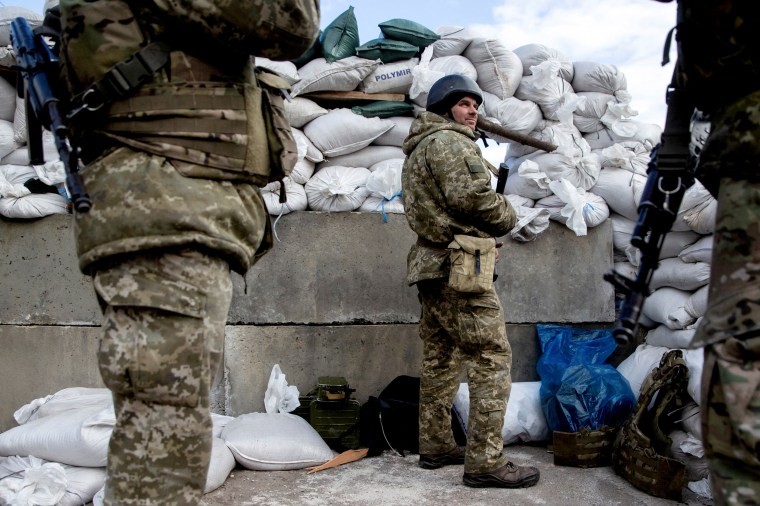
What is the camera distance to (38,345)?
3.68 m

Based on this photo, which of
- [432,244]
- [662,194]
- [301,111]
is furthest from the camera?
[301,111]

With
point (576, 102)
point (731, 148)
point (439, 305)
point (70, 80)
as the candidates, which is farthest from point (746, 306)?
point (576, 102)

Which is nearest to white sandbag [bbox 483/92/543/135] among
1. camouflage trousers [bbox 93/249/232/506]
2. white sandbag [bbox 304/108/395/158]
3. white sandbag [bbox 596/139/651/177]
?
white sandbag [bbox 596/139/651/177]

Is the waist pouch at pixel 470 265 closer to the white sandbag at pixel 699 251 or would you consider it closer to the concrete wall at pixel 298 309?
the concrete wall at pixel 298 309

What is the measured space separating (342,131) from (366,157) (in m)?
0.23

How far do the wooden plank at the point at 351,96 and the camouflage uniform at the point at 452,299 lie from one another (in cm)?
79

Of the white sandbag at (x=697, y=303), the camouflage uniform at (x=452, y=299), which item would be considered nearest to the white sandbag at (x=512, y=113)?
the camouflage uniform at (x=452, y=299)

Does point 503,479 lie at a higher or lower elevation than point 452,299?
lower

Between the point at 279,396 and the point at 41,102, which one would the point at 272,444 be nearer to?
the point at 279,396

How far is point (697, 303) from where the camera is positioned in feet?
12.8

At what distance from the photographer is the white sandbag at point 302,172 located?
4000mm

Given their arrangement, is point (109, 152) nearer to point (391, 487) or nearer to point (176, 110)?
point (176, 110)

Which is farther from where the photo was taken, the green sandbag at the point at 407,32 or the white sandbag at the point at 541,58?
the white sandbag at the point at 541,58

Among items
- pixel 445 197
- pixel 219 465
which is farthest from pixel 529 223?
pixel 219 465
